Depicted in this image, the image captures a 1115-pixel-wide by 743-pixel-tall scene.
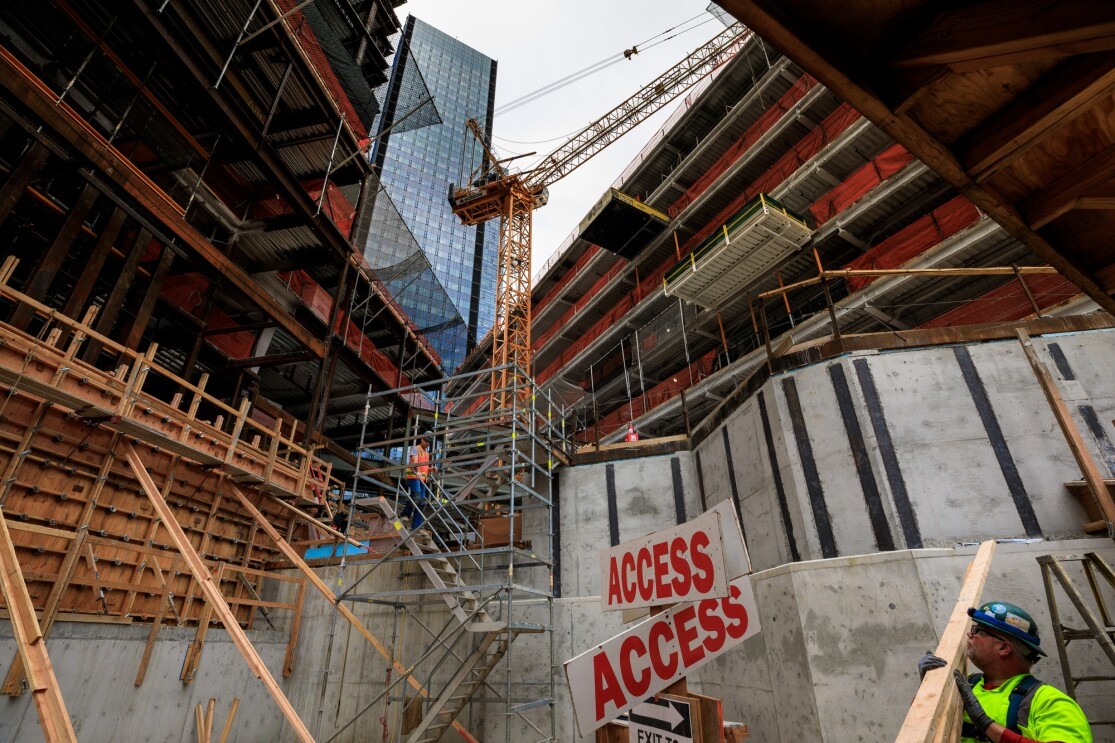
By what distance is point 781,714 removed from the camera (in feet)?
19.8

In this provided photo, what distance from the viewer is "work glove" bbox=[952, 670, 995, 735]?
8.37 ft

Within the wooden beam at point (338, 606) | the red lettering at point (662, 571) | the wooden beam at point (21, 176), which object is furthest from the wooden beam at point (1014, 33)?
the wooden beam at point (21, 176)

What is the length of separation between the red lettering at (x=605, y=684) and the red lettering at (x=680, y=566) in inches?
22.8

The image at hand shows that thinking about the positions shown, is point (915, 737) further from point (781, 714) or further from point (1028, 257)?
point (1028, 257)

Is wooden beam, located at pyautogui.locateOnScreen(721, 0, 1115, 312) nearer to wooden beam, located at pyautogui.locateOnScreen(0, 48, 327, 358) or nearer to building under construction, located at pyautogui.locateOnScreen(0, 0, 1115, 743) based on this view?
building under construction, located at pyautogui.locateOnScreen(0, 0, 1115, 743)

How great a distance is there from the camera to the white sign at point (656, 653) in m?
2.57

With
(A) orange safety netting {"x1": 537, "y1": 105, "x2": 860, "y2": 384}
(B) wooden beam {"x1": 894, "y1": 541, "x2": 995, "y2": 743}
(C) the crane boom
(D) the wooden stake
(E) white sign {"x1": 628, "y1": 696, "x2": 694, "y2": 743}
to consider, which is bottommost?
(D) the wooden stake

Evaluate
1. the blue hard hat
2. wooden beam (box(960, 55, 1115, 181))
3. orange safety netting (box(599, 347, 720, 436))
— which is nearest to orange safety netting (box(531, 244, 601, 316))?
orange safety netting (box(599, 347, 720, 436))

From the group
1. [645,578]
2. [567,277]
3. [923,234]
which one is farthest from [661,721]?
[567,277]

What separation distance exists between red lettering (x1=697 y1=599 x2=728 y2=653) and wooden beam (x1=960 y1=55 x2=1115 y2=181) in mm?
2502

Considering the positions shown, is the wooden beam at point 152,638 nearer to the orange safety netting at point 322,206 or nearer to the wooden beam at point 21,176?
the wooden beam at point 21,176

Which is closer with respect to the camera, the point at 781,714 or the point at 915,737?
the point at 915,737

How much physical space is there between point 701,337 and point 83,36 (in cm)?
2129

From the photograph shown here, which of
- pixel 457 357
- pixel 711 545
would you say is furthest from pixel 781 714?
pixel 457 357
